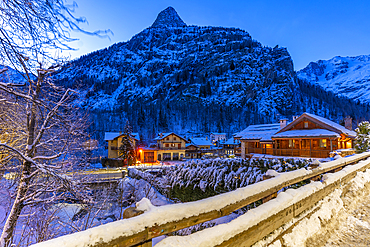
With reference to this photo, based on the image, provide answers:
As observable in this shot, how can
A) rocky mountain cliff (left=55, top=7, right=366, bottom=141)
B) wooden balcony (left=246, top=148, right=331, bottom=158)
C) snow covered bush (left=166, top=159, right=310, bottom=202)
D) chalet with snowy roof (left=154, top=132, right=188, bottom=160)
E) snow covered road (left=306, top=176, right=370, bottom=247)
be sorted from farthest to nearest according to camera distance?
rocky mountain cliff (left=55, top=7, right=366, bottom=141), chalet with snowy roof (left=154, top=132, right=188, bottom=160), wooden balcony (left=246, top=148, right=331, bottom=158), snow covered bush (left=166, top=159, right=310, bottom=202), snow covered road (left=306, top=176, right=370, bottom=247)

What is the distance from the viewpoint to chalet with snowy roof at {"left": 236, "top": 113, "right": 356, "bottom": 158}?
1742 cm

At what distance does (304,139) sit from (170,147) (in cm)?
2752

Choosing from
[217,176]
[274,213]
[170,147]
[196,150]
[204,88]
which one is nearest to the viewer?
[274,213]

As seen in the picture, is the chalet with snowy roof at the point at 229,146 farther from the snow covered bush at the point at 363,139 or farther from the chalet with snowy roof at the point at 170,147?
the snow covered bush at the point at 363,139

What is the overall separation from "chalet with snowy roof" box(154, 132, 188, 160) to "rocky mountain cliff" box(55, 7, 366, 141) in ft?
136

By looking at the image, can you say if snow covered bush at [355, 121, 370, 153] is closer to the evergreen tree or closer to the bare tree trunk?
the bare tree trunk

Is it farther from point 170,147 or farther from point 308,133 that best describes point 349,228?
point 170,147

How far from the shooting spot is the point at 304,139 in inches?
783

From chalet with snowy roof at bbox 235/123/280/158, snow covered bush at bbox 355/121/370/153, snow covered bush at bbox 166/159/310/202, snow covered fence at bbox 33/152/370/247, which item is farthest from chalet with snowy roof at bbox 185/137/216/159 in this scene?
snow covered fence at bbox 33/152/370/247

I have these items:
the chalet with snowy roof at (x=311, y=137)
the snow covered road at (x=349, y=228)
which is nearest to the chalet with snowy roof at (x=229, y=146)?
the chalet with snowy roof at (x=311, y=137)

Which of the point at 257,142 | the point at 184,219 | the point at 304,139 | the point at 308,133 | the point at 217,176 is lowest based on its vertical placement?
the point at 217,176

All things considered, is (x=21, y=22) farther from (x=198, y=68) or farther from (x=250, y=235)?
(x=198, y=68)

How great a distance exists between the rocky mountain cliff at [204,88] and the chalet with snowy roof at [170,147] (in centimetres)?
4150

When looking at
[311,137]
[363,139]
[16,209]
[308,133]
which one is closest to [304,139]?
[308,133]
